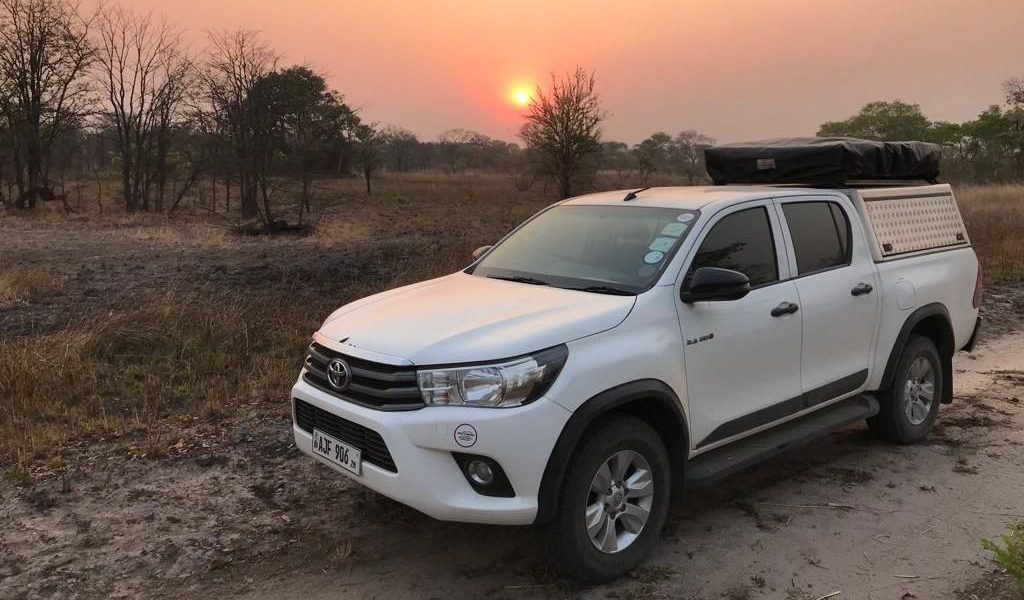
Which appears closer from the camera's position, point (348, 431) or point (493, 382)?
point (493, 382)

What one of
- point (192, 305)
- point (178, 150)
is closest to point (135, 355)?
point (192, 305)

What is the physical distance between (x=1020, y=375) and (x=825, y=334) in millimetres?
3794

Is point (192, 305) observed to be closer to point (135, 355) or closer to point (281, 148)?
point (135, 355)

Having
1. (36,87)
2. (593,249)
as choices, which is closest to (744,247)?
(593,249)

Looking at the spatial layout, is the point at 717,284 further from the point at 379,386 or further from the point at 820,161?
the point at 820,161

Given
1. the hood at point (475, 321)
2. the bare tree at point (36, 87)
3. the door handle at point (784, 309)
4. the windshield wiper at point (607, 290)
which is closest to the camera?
the hood at point (475, 321)

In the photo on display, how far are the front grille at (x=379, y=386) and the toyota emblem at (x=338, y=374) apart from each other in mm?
18

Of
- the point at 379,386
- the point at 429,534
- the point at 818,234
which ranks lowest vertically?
the point at 429,534

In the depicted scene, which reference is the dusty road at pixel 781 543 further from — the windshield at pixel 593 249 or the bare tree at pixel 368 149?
the bare tree at pixel 368 149

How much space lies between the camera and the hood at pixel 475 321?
10.2 feet

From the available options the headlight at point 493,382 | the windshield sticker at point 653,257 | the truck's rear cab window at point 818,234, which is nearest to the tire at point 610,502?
the headlight at point 493,382

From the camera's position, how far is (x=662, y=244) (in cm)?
388

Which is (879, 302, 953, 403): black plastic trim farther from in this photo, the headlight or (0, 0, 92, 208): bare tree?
(0, 0, 92, 208): bare tree

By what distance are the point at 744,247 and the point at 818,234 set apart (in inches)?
29.3
